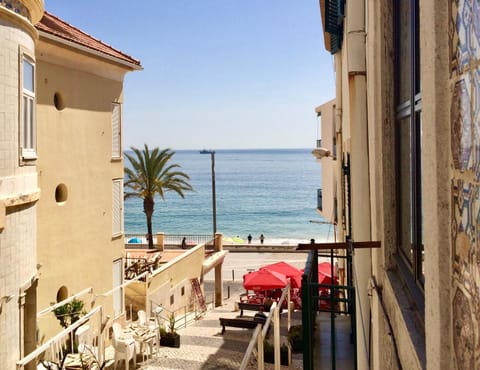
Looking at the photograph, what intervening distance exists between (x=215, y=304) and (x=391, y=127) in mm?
28597

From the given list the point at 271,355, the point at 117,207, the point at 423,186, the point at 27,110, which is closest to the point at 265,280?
the point at 117,207

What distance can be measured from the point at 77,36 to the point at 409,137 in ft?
53.5

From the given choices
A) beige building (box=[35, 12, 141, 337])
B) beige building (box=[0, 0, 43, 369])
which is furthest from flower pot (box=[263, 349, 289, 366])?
beige building (box=[0, 0, 43, 369])

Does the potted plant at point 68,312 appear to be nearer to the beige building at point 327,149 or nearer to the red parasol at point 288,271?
the beige building at point 327,149

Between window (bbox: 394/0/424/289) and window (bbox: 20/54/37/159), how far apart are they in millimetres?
7525

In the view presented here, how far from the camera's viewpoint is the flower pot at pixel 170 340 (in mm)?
16859

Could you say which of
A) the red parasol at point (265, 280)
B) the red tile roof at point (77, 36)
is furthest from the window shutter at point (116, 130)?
the red parasol at point (265, 280)

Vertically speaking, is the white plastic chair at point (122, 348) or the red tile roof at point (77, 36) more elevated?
the red tile roof at point (77, 36)

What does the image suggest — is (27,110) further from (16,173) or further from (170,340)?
(170,340)

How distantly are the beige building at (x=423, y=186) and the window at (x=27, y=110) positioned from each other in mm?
6353

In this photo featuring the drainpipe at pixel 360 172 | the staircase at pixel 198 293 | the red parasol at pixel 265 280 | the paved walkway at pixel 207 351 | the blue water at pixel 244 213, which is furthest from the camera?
the blue water at pixel 244 213

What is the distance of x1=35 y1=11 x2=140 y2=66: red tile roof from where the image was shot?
15.7 meters

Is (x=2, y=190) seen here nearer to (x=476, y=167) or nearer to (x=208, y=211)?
(x=476, y=167)

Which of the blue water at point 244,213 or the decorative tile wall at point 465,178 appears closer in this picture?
the decorative tile wall at point 465,178
